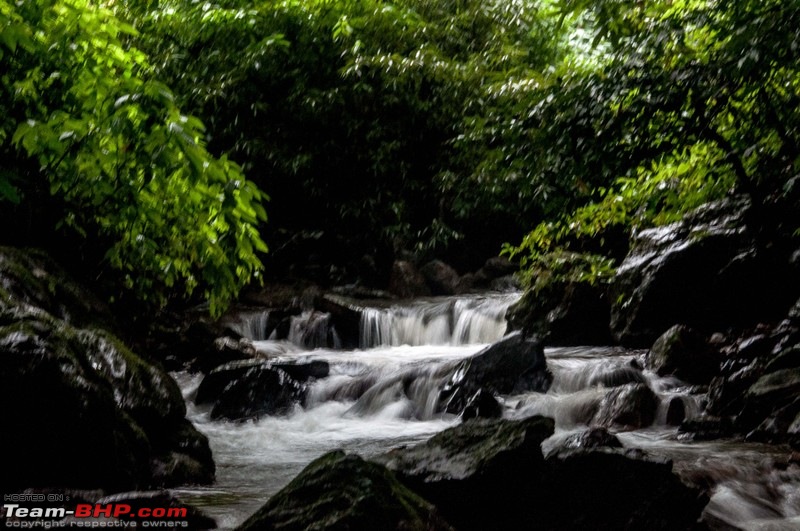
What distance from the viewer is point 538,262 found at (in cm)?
1034

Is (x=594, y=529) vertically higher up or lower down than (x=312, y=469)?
lower down

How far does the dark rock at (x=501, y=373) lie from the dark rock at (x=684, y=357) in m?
1.31

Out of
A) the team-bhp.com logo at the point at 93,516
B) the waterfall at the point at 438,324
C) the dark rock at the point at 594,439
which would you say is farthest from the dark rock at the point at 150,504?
the waterfall at the point at 438,324

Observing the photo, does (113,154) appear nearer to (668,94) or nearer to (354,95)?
(668,94)

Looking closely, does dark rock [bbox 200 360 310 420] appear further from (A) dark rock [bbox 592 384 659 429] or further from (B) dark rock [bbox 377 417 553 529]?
(B) dark rock [bbox 377 417 553 529]

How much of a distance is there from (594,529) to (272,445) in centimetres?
364

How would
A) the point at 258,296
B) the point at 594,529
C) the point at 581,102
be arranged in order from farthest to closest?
the point at 258,296 < the point at 581,102 < the point at 594,529

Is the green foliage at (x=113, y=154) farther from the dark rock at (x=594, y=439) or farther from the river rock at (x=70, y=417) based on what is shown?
the dark rock at (x=594, y=439)

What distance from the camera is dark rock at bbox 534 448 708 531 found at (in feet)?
11.5

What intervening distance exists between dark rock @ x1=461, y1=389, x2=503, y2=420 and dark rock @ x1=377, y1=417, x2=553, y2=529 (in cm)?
286

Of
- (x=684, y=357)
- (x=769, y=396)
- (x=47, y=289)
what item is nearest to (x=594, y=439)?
(x=769, y=396)

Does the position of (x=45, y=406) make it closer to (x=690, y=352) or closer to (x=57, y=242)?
(x=57, y=242)

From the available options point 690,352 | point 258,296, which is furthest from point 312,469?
point 258,296

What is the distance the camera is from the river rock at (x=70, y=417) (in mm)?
3258
